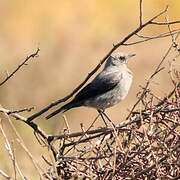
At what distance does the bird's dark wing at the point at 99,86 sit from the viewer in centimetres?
854

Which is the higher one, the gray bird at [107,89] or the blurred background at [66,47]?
the blurred background at [66,47]

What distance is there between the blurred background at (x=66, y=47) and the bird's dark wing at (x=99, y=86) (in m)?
2.74

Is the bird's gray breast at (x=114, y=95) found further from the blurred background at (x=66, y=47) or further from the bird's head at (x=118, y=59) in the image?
the blurred background at (x=66, y=47)

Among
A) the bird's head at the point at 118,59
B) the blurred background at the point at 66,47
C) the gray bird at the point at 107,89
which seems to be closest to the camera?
the gray bird at the point at 107,89

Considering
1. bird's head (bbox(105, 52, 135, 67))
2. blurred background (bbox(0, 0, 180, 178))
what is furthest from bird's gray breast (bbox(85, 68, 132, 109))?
blurred background (bbox(0, 0, 180, 178))

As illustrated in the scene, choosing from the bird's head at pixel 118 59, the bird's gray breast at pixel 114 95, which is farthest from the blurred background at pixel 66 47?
the bird's gray breast at pixel 114 95

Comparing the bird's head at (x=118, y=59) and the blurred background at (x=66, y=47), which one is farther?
the blurred background at (x=66, y=47)

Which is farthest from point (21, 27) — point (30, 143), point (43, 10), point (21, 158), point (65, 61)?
point (21, 158)

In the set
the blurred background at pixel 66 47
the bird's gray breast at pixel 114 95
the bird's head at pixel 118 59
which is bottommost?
the bird's gray breast at pixel 114 95

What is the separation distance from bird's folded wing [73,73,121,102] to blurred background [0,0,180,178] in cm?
274

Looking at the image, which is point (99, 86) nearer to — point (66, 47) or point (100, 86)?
point (100, 86)

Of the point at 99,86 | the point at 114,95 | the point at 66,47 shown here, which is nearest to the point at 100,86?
the point at 99,86

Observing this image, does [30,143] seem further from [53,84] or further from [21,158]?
[53,84]

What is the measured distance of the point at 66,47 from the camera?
20625 millimetres
